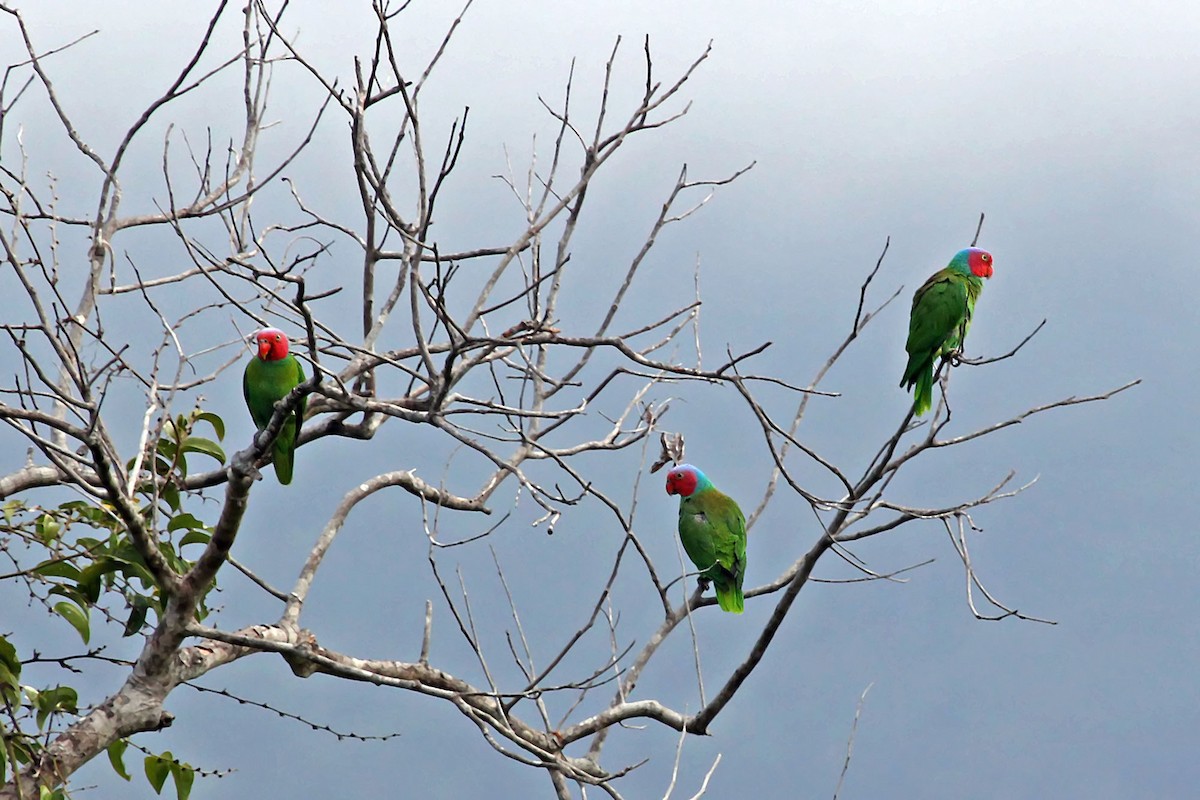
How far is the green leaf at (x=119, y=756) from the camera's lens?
423 cm

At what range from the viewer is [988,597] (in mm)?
3895

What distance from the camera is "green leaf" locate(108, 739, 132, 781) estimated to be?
4230mm

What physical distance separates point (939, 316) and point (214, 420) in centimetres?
349

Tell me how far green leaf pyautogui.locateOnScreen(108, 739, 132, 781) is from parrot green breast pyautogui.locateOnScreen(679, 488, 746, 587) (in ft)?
8.43

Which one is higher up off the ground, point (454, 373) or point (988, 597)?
point (454, 373)

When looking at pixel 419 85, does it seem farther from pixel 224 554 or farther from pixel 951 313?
pixel 951 313

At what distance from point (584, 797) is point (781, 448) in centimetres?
190

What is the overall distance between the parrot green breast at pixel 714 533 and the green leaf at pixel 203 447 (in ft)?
7.38

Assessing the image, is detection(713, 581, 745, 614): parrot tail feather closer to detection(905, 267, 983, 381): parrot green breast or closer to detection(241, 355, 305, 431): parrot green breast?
detection(905, 267, 983, 381): parrot green breast

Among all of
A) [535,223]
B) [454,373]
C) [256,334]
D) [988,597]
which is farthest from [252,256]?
[988,597]

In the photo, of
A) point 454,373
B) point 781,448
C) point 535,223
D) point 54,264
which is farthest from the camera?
point 781,448

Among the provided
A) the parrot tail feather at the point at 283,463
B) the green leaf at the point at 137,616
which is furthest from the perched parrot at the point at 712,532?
the green leaf at the point at 137,616

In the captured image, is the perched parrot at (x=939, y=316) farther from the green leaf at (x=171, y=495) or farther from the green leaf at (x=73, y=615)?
the green leaf at (x=73, y=615)

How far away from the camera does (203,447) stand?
435 cm
